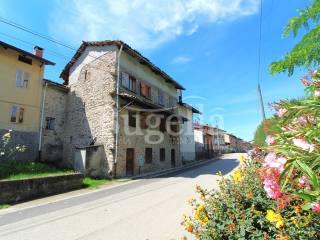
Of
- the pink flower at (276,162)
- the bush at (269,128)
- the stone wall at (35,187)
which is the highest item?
the bush at (269,128)

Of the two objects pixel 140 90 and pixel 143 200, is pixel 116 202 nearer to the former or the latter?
pixel 143 200

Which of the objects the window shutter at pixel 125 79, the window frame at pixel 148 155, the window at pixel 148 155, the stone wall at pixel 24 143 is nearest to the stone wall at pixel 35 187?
the stone wall at pixel 24 143

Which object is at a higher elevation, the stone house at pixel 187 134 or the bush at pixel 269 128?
the stone house at pixel 187 134

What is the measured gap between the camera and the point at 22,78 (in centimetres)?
1686

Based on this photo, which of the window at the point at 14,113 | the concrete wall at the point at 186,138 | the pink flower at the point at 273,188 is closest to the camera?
the pink flower at the point at 273,188

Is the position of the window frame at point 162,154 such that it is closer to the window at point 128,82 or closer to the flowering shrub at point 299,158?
the window at point 128,82

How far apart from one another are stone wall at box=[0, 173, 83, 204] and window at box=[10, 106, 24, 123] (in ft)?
24.6

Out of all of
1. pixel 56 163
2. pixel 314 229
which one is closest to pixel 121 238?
pixel 314 229

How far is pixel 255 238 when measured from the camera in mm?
2297

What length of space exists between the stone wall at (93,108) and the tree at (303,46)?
14582 millimetres

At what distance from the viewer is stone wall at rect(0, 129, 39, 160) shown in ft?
51.2

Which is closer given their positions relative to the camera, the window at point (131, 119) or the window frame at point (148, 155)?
the window at point (131, 119)

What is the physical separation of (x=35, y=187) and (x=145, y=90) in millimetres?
13600

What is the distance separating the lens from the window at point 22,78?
16562 mm
